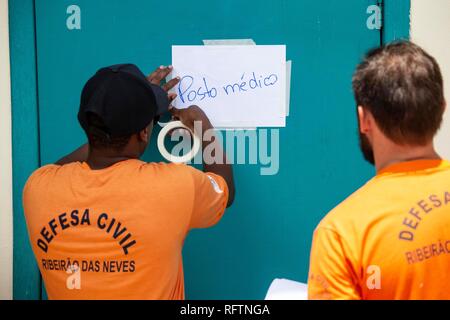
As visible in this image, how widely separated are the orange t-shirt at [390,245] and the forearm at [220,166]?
48cm

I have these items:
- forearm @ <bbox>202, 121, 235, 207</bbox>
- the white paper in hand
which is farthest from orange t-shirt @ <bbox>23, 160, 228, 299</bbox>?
the white paper in hand

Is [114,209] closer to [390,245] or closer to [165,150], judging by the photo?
[165,150]

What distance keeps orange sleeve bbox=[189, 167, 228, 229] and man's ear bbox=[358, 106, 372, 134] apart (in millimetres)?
421

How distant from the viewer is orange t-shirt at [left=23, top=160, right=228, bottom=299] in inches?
47.6

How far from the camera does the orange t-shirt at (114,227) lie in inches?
47.6

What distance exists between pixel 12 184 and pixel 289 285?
908mm

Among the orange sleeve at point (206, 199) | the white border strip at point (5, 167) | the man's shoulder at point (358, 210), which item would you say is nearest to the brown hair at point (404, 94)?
the man's shoulder at point (358, 210)

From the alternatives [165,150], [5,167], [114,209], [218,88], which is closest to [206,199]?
[114,209]

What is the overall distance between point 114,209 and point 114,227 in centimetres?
4

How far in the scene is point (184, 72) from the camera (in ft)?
5.33

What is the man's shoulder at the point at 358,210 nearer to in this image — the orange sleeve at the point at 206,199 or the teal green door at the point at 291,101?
the orange sleeve at the point at 206,199

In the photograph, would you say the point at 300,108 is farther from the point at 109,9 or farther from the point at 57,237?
the point at 57,237

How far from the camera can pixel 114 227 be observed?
1204mm
